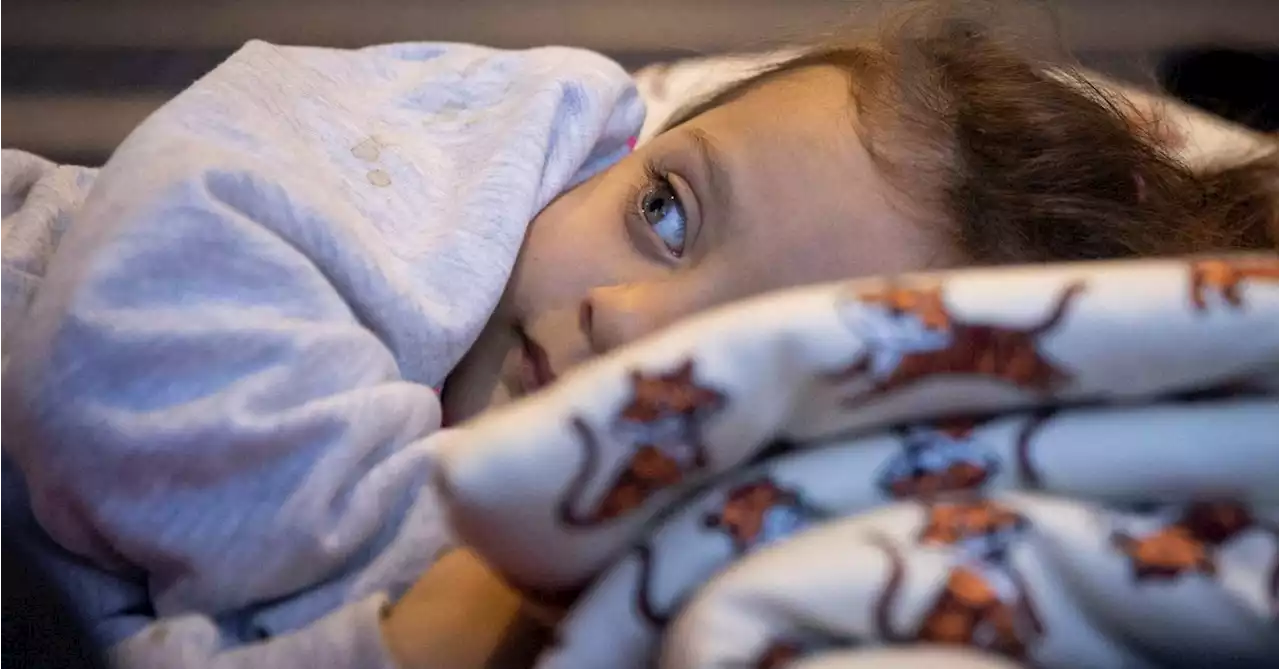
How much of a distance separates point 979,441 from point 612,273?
0.92 feet

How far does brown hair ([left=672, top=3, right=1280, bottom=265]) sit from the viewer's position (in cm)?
58

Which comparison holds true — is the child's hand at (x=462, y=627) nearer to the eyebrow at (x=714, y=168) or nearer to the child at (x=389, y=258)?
the child at (x=389, y=258)

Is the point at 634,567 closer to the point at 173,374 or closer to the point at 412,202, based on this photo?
the point at 173,374

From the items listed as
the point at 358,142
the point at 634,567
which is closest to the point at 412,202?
the point at 358,142

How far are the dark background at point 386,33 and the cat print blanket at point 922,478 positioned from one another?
0.65 m

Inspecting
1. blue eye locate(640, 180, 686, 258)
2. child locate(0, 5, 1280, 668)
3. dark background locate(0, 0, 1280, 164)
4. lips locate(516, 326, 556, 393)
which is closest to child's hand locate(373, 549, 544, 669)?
child locate(0, 5, 1280, 668)

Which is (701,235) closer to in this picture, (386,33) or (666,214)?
(666,214)

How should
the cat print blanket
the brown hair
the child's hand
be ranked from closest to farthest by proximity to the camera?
the cat print blanket, the child's hand, the brown hair

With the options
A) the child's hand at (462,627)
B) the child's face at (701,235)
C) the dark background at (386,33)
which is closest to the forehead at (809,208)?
the child's face at (701,235)

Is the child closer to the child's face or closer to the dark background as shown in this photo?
the child's face

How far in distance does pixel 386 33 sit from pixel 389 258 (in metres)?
0.51

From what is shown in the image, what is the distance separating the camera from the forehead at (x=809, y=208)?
1.81 ft

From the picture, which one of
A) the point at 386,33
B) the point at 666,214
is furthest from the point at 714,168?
the point at 386,33

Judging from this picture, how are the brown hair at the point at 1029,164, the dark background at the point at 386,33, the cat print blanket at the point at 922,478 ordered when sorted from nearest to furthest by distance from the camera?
the cat print blanket at the point at 922,478
the brown hair at the point at 1029,164
the dark background at the point at 386,33
